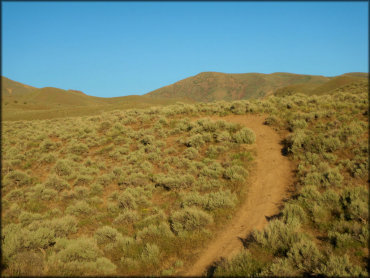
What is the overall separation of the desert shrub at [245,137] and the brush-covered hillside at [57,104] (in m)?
13.7

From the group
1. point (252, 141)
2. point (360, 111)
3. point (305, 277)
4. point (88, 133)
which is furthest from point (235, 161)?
point (88, 133)

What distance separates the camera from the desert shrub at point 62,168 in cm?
1323

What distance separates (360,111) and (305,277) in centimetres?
1226

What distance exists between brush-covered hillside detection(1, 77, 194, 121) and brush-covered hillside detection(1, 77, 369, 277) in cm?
679

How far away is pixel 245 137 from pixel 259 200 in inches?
206

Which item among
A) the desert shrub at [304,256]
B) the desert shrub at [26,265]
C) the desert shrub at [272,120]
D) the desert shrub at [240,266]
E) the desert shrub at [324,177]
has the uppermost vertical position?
the desert shrub at [272,120]

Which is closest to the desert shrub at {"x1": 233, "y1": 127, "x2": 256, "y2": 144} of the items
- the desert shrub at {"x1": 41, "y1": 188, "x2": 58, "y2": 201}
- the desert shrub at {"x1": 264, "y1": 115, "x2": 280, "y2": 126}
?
the desert shrub at {"x1": 264, "y1": 115, "x2": 280, "y2": 126}

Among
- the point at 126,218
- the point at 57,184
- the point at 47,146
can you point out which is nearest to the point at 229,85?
the point at 47,146

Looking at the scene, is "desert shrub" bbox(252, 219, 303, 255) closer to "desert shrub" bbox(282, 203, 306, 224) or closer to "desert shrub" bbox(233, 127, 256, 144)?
"desert shrub" bbox(282, 203, 306, 224)

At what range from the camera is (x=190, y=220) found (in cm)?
765

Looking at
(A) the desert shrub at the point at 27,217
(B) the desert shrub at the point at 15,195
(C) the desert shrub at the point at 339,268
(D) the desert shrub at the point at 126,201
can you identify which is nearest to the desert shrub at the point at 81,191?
(A) the desert shrub at the point at 27,217

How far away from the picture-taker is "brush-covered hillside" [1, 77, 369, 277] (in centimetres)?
575

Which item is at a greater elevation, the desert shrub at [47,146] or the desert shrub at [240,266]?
the desert shrub at [47,146]

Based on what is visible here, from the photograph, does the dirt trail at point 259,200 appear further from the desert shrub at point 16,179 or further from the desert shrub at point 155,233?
the desert shrub at point 16,179
